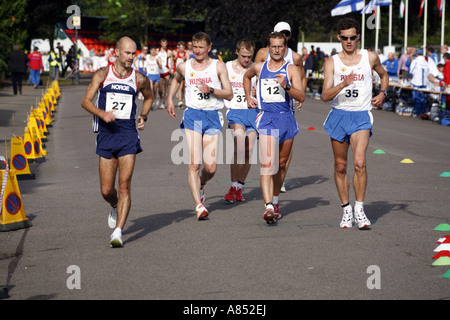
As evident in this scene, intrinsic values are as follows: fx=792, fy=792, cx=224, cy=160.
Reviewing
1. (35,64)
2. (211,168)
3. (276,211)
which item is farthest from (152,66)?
(276,211)

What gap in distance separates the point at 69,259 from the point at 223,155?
812 centimetres

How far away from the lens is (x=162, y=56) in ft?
87.2

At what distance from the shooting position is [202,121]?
9039 mm

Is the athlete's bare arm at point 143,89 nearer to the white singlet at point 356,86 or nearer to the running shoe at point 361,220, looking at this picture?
the white singlet at point 356,86

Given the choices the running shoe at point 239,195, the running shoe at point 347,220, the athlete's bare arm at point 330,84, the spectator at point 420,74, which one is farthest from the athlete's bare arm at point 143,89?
the spectator at point 420,74

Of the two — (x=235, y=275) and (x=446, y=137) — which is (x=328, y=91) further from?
(x=446, y=137)

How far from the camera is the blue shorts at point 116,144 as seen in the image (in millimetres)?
7699

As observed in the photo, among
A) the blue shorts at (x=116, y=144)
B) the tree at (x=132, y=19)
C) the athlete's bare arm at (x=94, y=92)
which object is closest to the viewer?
the athlete's bare arm at (x=94, y=92)

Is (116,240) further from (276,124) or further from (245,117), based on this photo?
(245,117)

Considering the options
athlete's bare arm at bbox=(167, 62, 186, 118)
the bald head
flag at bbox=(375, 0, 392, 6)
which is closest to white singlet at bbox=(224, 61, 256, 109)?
athlete's bare arm at bbox=(167, 62, 186, 118)

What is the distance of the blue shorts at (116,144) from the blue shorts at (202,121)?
1.38 m

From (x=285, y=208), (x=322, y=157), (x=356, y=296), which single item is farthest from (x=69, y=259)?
(x=322, y=157)

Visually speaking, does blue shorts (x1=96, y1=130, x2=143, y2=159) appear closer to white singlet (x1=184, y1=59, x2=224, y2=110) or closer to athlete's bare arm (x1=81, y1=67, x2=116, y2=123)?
athlete's bare arm (x1=81, y1=67, x2=116, y2=123)
